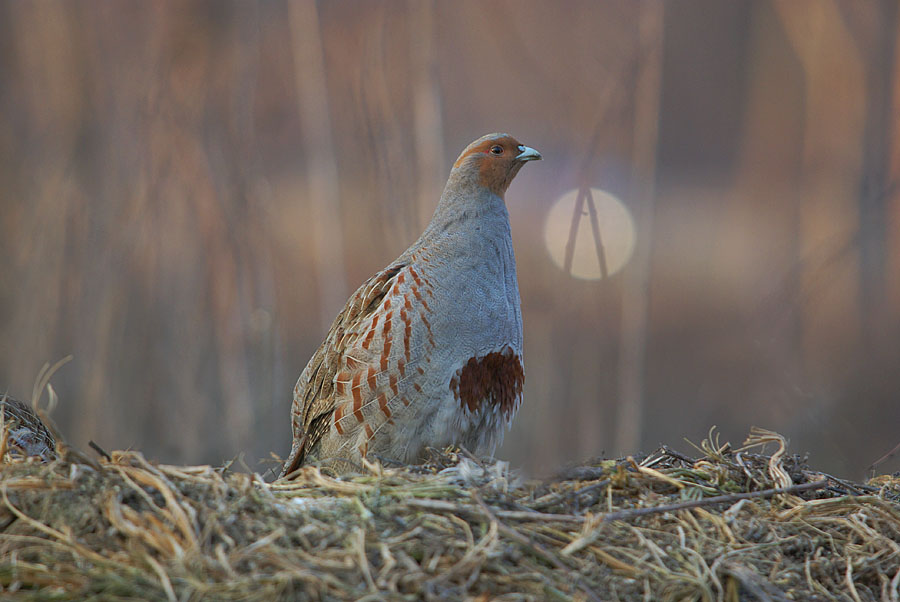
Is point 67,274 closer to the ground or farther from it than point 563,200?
closer to the ground

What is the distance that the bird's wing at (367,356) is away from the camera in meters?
2.90

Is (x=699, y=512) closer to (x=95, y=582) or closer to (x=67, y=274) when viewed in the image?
(x=95, y=582)

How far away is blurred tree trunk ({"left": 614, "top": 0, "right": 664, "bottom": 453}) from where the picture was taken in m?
4.79

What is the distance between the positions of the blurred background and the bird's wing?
1788mm

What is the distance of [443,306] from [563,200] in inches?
139

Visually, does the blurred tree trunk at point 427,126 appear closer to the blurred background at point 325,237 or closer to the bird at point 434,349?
the blurred background at point 325,237

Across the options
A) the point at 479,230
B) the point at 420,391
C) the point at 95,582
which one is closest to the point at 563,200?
the point at 479,230

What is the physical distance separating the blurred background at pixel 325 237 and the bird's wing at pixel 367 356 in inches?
70.4

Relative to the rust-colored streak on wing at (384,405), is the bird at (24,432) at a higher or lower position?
higher

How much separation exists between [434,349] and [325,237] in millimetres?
2813

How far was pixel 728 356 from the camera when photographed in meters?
6.11

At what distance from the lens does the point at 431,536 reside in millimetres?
1480

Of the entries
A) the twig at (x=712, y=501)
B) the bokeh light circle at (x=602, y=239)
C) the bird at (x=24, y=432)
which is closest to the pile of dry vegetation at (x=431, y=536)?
the twig at (x=712, y=501)

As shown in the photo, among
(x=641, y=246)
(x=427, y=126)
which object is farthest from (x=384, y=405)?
(x=427, y=126)
